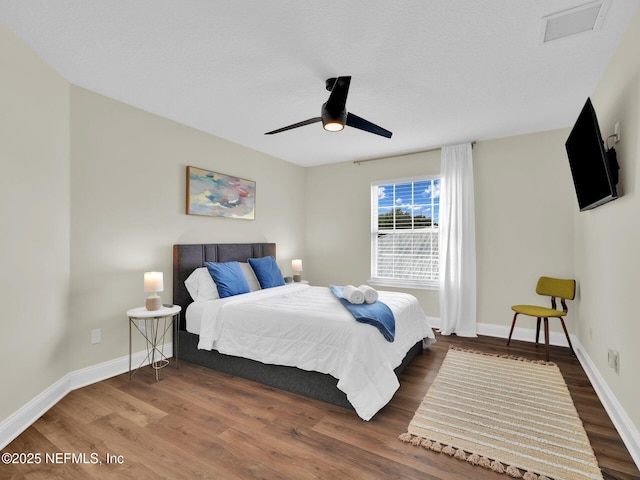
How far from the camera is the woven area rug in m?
1.85

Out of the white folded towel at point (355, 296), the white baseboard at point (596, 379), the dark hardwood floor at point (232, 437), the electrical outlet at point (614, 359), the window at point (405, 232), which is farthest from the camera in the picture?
the window at point (405, 232)

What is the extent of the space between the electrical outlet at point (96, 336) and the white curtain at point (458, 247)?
3.99 metres

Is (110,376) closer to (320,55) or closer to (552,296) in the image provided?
(320,55)

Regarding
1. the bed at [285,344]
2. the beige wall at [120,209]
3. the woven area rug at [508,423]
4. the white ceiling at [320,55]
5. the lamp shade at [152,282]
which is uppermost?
the white ceiling at [320,55]

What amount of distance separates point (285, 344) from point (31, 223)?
2.07m

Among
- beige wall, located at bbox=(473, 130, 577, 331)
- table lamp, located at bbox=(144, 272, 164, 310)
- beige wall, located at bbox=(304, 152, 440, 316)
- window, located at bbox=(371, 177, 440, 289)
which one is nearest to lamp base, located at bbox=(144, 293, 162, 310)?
table lamp, located at bbox=(144, 272, 164, 310)

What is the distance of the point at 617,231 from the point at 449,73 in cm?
170

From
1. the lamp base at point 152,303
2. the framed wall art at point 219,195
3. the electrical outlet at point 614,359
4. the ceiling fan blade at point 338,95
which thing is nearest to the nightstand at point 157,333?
the lamp base at point 152,303

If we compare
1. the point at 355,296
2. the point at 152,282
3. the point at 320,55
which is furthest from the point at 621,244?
the point at 152,282

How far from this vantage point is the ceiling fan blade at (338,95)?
2.57m

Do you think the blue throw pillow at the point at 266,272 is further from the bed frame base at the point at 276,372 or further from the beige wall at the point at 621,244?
the beige wall at the point at 621,244

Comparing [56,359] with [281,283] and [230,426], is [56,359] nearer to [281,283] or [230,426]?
[230,426]

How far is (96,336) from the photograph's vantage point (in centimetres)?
298

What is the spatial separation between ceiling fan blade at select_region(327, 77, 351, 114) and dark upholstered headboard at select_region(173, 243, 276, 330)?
2247 mm
